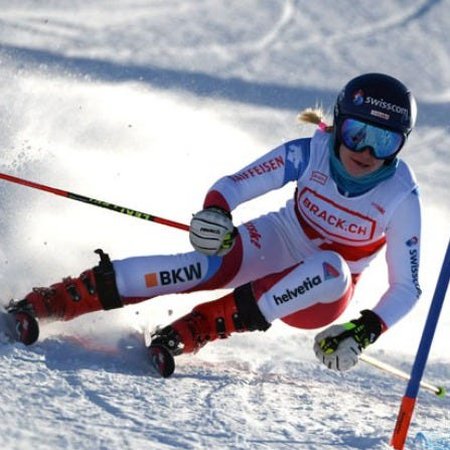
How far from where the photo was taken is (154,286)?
3871mm

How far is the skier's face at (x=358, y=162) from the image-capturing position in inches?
150

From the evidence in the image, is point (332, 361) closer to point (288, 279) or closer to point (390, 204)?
point (288, 279)

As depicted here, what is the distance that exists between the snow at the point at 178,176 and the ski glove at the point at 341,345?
173 millimetres

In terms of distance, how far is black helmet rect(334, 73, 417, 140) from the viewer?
3.73 meters

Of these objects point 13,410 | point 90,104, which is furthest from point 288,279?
point 90,104

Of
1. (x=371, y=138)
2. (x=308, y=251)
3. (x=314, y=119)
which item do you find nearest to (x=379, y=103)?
(x=371, y=138)

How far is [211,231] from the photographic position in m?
3.66

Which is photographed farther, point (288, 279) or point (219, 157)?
point (219, 157)

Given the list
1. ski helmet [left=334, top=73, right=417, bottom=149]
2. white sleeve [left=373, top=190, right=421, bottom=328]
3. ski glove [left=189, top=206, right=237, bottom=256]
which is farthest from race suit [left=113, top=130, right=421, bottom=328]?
ski helmet [left=334, top=73, right=417, bottom=149]

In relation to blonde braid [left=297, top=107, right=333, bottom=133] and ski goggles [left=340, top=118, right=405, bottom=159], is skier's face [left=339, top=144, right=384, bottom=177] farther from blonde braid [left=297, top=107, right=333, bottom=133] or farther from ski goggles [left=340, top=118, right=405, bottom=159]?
blonde braid [left=297, top=107, right=333, bottom=133]

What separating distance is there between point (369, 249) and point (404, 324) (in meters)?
1.19

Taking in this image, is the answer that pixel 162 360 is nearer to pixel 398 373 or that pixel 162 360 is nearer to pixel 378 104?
pixel 398 373

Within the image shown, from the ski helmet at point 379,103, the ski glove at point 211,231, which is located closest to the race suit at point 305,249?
the ski glove at point 211,231

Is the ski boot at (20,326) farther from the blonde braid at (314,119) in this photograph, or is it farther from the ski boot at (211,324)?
the blonde braid at (314,119)
